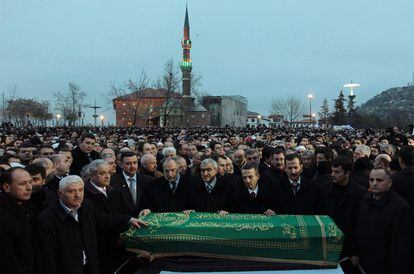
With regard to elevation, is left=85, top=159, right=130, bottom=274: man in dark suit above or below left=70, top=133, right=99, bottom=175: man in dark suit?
below

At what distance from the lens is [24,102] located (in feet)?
290

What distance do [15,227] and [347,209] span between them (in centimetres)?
416

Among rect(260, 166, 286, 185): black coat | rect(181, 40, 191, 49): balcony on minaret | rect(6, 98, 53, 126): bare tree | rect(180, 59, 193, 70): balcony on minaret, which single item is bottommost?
rect(260, 166, 286, 185): black coat

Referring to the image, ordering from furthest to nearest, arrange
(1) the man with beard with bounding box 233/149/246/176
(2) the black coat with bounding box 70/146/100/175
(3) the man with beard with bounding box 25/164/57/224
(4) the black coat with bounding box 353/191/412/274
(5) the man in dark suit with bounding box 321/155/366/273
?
(2) the black coat with bounding box 70/146/100/175
(1) the man with beard with bounding box 233/149/246/176
(5) the man in dark suit with bounding box 321/155/366/273
(3) the man with beard with bounding box 25/164/57/224
(4) the black coat with bounding box 353/191/412/274

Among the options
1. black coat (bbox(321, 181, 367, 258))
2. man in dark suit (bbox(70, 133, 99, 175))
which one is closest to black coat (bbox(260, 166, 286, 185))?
black coat (bbox(321, 181, 367, 258))

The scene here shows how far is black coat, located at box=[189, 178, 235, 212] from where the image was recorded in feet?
22.3

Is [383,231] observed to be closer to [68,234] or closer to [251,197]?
[251,197]

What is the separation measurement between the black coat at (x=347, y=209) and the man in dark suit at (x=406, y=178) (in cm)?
50

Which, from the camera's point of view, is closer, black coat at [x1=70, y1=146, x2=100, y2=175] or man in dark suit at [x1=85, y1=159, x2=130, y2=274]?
man in dark suit at [x1=85, y1=159, x2=130, y2=274]

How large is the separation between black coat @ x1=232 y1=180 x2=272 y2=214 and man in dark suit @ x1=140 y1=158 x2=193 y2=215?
79 centimetres

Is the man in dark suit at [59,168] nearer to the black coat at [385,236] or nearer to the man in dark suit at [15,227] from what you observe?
the man in dark suit at [15,227]

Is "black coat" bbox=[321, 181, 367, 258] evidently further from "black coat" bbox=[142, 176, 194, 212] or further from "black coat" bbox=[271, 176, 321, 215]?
"black coat" bbox=[142, 176, 194, 212]

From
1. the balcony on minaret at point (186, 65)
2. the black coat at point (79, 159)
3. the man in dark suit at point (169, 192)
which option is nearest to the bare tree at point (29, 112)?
the balcony on minaret at point (186, 65)

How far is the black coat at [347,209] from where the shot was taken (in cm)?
605
